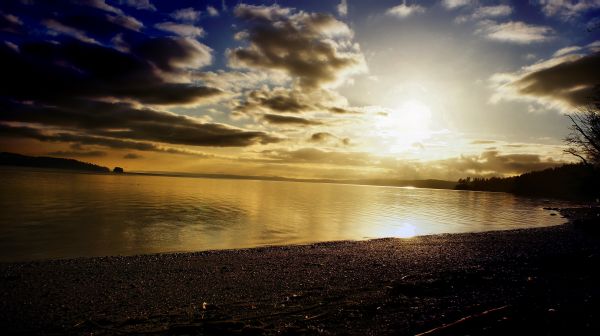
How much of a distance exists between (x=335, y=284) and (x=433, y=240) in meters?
17.4

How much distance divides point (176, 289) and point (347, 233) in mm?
22673

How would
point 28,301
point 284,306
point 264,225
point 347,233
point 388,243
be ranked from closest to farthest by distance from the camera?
point 284,306 → point 28,301 → point 388,243 → point 347,233 → point 264,225

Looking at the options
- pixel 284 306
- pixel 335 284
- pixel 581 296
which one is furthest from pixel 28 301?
pixel 581 296

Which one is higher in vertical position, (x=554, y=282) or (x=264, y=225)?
(x=554, y=282)

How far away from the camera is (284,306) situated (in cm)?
1075

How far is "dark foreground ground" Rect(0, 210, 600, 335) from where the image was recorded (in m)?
8.59

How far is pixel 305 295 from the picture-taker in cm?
1197

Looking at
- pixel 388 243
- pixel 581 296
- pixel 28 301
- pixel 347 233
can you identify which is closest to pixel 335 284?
pixel 581 296

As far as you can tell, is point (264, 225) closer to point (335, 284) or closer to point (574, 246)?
point (335, 284)

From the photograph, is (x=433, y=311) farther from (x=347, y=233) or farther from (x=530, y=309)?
(x=347, y=233)

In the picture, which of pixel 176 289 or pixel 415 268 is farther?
pixel 415 268

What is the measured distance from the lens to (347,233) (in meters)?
33.3

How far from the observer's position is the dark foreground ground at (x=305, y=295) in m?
8.59

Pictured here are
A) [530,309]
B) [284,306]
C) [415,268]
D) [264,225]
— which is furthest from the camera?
[264,225]
